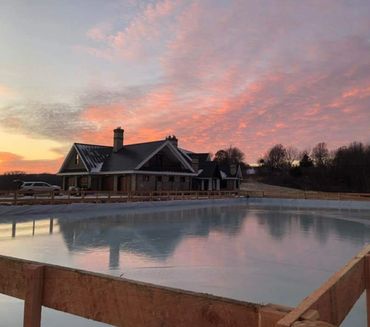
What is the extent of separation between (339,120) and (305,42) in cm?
1212

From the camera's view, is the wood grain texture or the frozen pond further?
the frozen pond

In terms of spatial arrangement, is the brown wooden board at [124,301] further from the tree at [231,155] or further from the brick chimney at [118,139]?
the tree at [231,155]

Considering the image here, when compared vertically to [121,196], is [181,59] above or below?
above

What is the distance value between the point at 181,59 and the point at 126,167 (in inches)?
577

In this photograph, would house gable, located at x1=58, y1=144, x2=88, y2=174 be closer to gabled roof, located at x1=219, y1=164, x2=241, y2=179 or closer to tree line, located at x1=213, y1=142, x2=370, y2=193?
gabled roof, located at x1=219, y1=164, x2=241, y2=179

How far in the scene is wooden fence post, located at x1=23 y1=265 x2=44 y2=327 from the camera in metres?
1.91

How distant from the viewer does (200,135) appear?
4066 cm

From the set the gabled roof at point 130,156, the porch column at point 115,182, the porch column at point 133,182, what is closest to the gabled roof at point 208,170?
the gabled roof at point 130,156

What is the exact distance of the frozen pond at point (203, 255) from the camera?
5.14 m

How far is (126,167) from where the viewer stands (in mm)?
30031

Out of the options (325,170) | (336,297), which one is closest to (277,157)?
(325,170)

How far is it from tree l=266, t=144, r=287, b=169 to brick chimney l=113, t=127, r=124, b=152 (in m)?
54.9

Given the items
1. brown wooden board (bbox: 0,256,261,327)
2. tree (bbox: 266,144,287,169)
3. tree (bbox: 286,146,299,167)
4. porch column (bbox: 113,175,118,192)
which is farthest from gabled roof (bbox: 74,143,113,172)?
tree (bbox: 286,146,299,167)

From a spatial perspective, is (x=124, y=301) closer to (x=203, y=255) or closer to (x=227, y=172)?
(x=203, y=255)
